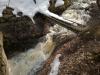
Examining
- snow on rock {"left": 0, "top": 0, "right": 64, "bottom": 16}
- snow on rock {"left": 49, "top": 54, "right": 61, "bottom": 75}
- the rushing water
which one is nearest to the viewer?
snow on rock {"left": 49, "top": 54, "right": 61, "bottom": 75}

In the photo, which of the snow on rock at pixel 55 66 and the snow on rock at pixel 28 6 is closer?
the snow on rock at pixel 55 66

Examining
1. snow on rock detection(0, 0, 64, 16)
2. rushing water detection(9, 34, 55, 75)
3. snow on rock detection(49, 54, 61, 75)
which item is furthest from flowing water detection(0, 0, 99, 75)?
snow on rock detection(0, 0, 64, 16)

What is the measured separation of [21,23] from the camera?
42.4 ft

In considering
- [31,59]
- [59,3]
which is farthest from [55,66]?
[59,3]

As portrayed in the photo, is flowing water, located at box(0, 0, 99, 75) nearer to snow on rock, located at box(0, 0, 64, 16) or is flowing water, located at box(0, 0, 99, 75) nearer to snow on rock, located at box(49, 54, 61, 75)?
snow on rock, located at box(49, 54, 61, 75)

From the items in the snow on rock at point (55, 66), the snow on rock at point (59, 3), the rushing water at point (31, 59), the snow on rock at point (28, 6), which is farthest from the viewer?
the snow on rock at point (59, 3)

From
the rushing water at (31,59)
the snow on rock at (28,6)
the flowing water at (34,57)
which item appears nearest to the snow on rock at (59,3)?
the snow on rock at (28,6)

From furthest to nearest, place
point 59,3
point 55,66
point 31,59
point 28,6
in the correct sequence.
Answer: point 28,6
point 59,3
point 31,59
point 55,66

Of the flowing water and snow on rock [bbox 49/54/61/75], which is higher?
snow on rock [bbox 49/54/61/75]

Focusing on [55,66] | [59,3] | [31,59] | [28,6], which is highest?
[59,3]

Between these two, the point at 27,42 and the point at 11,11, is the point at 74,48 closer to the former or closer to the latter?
the point at 27,42

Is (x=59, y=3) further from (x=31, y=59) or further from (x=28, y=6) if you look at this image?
(x=31, y=59)

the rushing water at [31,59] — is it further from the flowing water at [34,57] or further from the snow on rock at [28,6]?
the snow on rock at [28,6]

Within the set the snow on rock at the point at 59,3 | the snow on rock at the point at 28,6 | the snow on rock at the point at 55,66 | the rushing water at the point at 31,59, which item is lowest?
the rushing water at the point at 31,59
